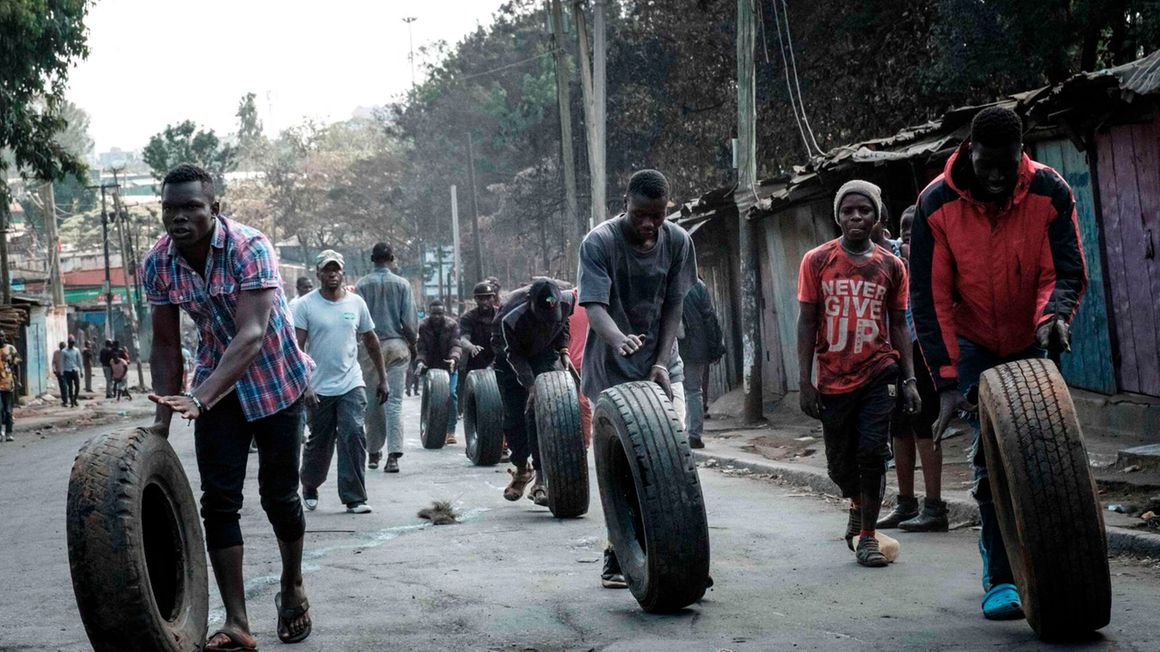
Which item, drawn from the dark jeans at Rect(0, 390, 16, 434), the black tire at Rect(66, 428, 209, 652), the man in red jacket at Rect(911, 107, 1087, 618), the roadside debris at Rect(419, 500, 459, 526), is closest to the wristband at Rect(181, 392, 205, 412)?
the black tire at Rect(66, 428, 209, 652)

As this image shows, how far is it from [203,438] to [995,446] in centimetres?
287

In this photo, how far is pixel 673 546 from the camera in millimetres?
5289

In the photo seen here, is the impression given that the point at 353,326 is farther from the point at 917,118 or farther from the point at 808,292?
the point at 917,118

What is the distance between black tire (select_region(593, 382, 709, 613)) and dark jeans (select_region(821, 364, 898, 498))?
129 centimetres

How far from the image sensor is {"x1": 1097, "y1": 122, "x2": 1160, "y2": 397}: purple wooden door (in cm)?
1038

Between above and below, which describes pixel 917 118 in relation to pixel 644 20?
below

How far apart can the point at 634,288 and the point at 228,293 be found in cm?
195

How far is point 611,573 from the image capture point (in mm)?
6246

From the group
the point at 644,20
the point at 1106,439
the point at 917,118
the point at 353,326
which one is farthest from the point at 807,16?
the point at 353,326

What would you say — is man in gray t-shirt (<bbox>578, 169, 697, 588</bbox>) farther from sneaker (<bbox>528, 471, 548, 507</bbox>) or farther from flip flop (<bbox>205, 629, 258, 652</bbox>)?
sneaker (<bbox>528, 471, 548, 507</bbox>)

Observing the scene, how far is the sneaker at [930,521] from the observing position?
7738 mm

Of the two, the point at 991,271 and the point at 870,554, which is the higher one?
the point at 991,271

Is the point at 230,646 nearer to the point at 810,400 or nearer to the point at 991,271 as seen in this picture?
the point at 810,400

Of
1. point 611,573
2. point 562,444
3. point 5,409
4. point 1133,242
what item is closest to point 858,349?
point 611,573
